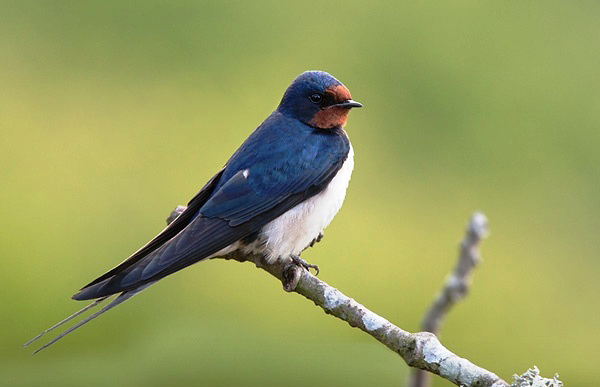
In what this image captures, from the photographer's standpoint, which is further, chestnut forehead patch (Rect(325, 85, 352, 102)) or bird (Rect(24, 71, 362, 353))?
chestnut forehead patch (Rect(325, 85, 352, 102))

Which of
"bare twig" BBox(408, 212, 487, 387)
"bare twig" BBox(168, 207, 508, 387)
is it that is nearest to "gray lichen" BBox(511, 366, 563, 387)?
"bare twig" BBox(168, 207, 508, 387)

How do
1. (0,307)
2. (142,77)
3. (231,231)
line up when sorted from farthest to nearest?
(142,77), (0,307), (231,231)

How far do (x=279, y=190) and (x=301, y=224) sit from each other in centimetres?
9

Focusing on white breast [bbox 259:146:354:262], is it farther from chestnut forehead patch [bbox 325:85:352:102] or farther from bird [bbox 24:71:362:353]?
chestnut forehead patch [bbox 325:85:352:102]

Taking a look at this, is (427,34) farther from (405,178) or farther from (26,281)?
(26,281)

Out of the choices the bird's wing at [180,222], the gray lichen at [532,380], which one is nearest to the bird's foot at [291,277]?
the bird's wing at [180,222]

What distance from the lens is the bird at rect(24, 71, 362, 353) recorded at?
2.34m

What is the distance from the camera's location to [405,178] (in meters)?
4.35

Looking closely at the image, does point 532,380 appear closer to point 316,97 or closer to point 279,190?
point 279,190

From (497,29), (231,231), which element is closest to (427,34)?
(497,29)

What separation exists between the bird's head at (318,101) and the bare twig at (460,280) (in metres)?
0.52

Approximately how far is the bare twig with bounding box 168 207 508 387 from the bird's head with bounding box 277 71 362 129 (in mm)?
488

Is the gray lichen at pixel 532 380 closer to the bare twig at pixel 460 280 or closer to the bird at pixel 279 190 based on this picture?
the bare twig at pixel 460 280

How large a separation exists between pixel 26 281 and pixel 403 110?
1.69m
